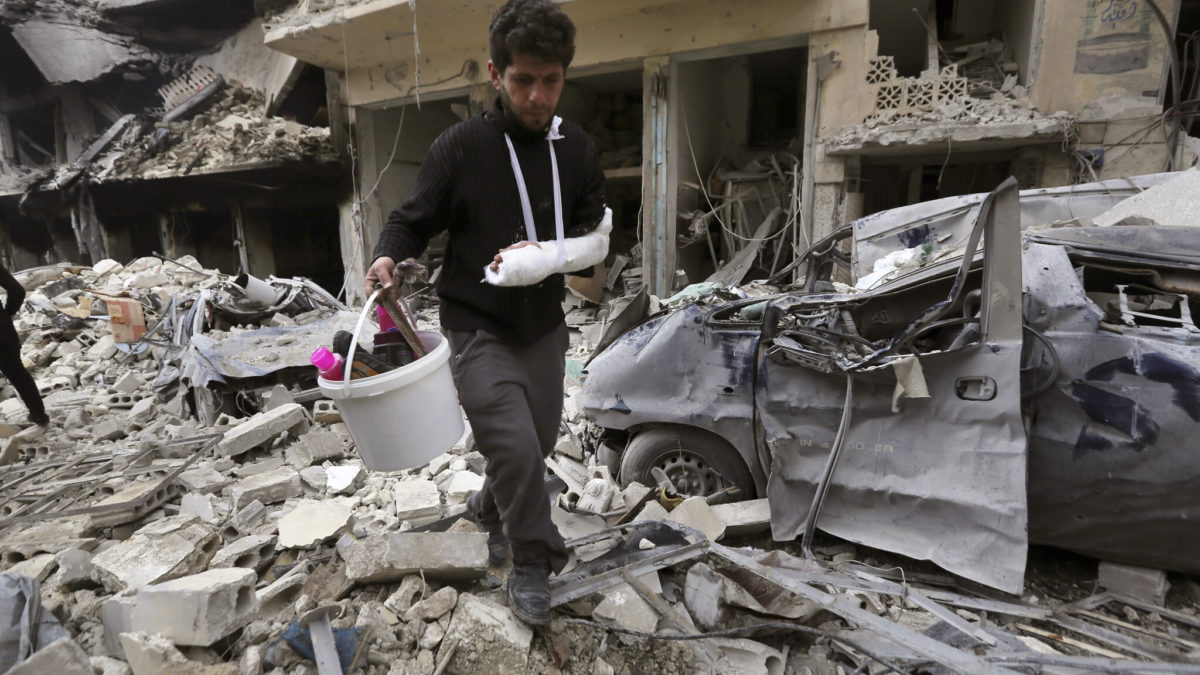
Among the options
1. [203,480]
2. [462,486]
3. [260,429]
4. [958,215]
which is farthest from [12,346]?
[958,215]

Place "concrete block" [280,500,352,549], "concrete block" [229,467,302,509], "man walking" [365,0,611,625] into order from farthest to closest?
"concrete block" [229,467,302,509] < "concrete block" [280,500,352,549] < "man walking" [365,0,611,625]

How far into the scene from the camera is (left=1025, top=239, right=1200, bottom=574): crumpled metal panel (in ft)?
7.12

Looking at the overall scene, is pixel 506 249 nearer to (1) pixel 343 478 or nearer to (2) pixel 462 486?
(2) pixel 462 486

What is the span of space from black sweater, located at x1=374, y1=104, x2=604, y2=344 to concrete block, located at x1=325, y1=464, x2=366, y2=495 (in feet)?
7.47

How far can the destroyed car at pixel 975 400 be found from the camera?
225 cm

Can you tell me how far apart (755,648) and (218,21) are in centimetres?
1829

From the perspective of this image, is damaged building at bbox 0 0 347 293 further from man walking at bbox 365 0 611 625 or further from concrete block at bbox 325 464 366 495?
man walking at bbox 365 0 611 625

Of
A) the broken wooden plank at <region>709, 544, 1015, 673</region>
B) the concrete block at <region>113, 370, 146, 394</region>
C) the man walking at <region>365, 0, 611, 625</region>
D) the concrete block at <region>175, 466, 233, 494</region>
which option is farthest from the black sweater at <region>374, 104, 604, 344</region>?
the concrete block at <region>113, 370, 146, 394</region>

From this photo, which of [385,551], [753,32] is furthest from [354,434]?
[753,32]

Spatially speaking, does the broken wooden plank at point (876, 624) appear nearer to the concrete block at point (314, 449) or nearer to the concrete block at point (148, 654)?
the concrete block at point (148, 654)

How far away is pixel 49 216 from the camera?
16.4 meters

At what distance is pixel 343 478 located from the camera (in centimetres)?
373

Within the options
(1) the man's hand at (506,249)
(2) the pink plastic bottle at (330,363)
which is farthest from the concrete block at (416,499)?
(1) the man's hand at (506,249)

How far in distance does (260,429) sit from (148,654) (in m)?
2.69
